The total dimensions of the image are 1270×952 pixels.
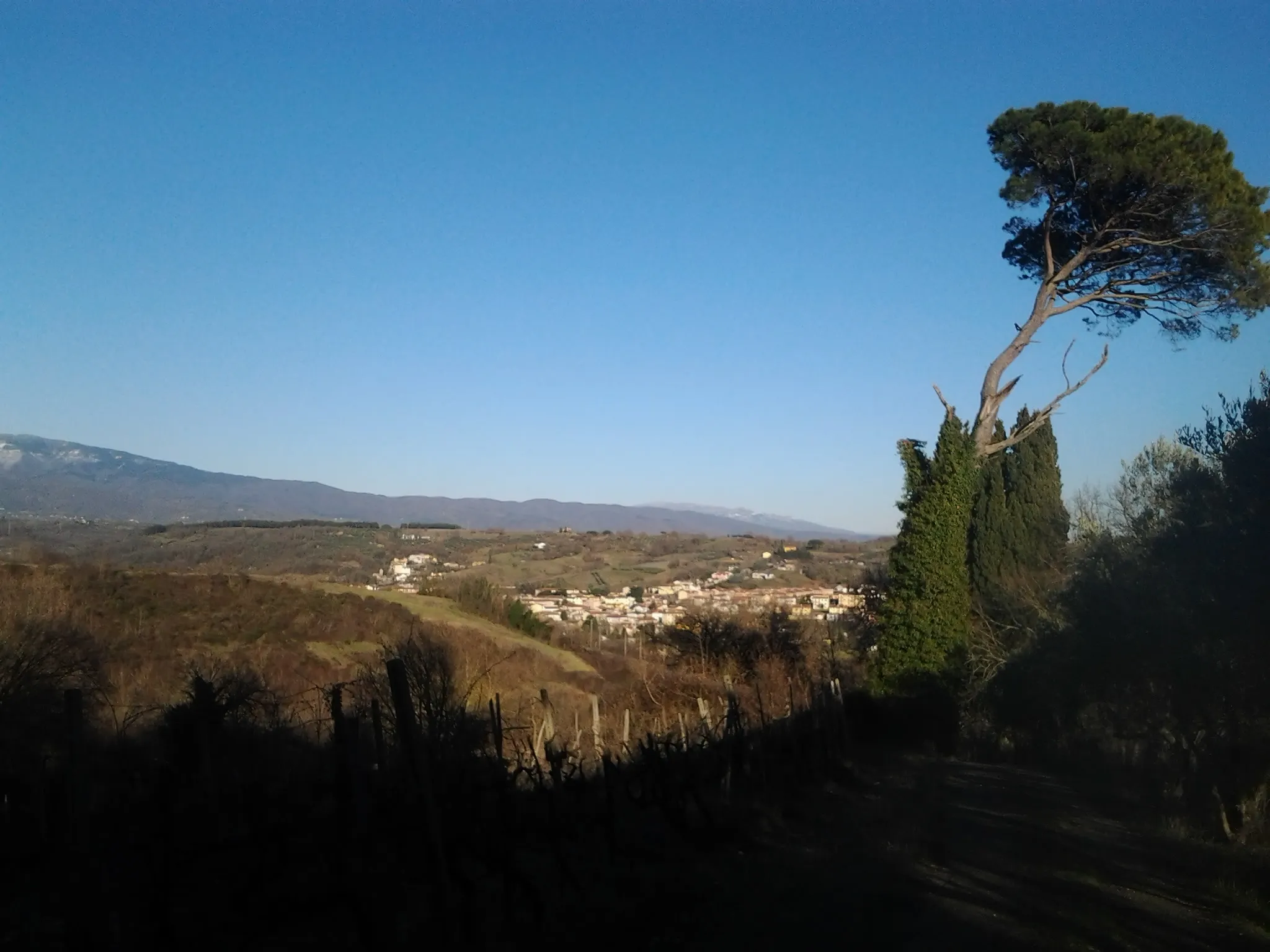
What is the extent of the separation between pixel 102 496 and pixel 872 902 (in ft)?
137

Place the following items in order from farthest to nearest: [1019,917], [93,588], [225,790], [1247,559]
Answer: [93,588] → [225,790] → [1247,559] → [1019,917]

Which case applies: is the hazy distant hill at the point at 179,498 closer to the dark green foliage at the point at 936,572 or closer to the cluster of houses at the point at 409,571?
the cluster of houses at the point at 409,571

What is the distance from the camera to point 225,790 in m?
11.7

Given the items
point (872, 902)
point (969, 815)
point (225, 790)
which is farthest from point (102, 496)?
point (872, 902)

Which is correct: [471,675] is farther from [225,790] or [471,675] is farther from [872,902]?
[872,902]

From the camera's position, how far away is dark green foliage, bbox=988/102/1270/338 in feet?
75.5

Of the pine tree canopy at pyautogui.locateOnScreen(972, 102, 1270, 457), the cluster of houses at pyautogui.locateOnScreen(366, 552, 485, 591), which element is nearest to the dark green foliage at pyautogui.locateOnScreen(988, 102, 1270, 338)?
the pine tree canopy at pyautogui.locateOnScreen(972, 102, 1270, 457)

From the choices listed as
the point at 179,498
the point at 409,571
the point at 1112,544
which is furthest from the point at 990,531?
the point at 179,498

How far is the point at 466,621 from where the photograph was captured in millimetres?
34844

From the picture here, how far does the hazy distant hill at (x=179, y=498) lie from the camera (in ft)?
131

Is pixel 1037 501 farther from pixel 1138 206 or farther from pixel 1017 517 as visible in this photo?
pixel 1138 206

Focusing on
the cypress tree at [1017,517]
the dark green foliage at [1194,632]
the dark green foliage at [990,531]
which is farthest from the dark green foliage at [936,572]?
the dark green foliage at [1194,632]

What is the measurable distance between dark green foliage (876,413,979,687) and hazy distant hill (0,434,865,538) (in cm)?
2778

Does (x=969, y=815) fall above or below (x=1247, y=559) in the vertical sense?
below
